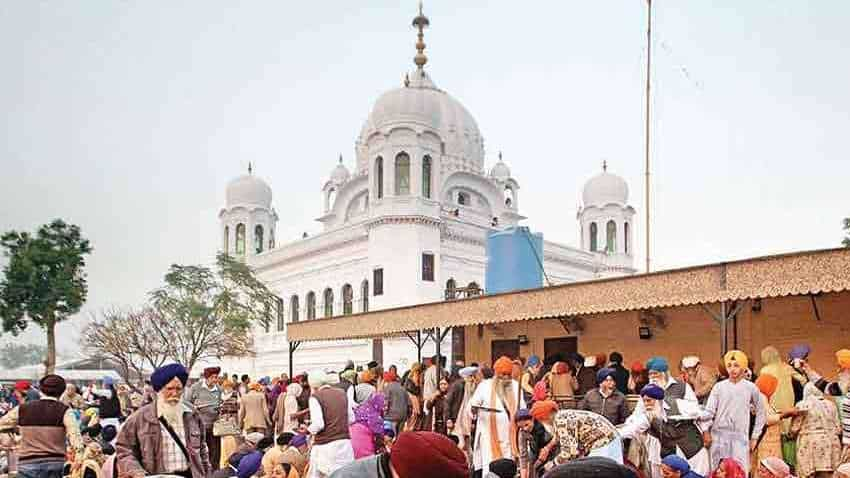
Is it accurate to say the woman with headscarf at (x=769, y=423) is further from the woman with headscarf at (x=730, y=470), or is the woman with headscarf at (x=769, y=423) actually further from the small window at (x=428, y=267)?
Answer: the small window at (x=428, y=267)

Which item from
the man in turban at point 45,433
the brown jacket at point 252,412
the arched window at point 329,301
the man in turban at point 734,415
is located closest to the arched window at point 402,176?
the arched window at point 329,301

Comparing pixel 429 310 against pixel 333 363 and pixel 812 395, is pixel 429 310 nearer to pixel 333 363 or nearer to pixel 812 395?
pixel 812 395

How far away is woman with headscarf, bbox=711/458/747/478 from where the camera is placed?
6895mm

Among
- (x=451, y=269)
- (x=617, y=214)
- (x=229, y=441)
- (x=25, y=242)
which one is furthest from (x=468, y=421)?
(x=617, y=214)

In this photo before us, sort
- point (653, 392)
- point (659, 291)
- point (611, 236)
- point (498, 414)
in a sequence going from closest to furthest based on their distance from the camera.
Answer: point (653, 392)
point (498, 414)
point (659, 291)
point (611, 236)

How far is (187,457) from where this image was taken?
18.6ft

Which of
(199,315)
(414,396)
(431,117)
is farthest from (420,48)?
(414,396)

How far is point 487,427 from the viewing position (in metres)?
8.90

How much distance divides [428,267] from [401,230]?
1946mm

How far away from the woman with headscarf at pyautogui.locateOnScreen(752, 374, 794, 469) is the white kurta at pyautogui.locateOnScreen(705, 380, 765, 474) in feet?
0.49

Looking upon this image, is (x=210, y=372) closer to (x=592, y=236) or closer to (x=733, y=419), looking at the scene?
(x=733, y=419)

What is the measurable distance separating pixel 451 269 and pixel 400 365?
544 cm

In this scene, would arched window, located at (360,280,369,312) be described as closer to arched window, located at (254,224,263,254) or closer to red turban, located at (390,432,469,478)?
arched window, located at (254,224,263,254)

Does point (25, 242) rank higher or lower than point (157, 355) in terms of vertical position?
higher
